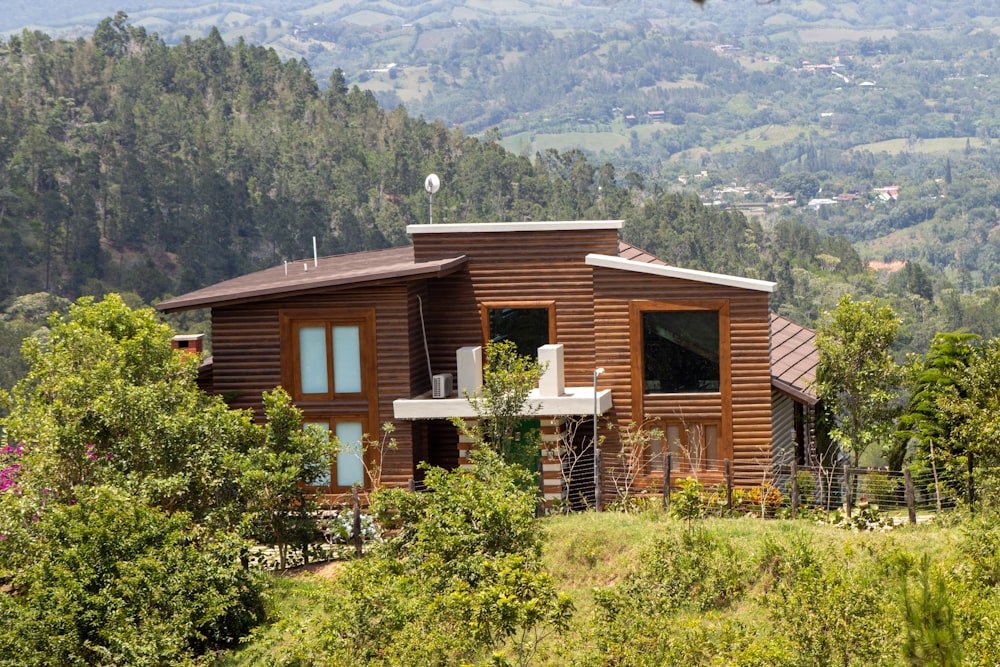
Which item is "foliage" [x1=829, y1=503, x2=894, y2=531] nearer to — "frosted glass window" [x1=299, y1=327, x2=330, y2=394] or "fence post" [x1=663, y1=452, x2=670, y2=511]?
"fence post" [x1=663, y1=452, x2=670, y2=511]

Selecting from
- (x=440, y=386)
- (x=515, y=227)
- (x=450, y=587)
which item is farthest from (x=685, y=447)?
(x=450, y=587)

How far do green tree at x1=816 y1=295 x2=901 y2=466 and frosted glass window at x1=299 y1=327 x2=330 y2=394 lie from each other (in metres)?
7.80

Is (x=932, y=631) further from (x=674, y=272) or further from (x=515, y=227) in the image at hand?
(x=515, y=227)

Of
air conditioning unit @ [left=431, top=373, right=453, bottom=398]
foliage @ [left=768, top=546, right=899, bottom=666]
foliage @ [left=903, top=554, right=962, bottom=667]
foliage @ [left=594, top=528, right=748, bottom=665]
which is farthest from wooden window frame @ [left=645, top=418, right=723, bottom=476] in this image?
foliage @ [left=903, top=554, right=962, bottom=667]

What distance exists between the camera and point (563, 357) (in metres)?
20.3

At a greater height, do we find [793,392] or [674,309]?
[674,309]

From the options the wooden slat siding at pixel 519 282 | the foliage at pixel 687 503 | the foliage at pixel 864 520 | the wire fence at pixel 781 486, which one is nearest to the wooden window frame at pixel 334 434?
the wire fence at pixel 781 486

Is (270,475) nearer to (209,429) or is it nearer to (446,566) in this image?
(209,429)

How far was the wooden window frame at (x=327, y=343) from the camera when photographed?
19.6 meters

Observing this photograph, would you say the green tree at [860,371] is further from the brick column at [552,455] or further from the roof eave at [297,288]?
the roof eave at [297,288]

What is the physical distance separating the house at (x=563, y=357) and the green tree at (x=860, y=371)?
1899mm

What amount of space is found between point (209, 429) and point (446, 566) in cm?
438

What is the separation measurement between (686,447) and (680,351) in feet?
4.87

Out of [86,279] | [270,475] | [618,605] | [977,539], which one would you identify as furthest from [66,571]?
[86,279]
